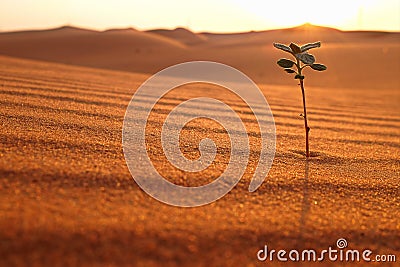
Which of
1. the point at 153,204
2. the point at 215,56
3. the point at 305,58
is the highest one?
the point at 215,56

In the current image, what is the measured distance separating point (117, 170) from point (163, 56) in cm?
1617

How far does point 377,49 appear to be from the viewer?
50.8 ft

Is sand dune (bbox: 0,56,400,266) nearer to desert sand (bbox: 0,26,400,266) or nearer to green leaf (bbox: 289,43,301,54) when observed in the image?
desert sand (bbox: 0,26,400,266)

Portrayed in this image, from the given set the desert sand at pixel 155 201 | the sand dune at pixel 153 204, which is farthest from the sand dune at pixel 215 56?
the sand dune at pixel 153 204

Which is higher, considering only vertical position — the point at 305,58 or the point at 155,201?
the point at 305,58

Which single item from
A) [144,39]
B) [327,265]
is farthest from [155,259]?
[144,39]

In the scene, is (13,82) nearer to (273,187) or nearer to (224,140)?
(224,140)

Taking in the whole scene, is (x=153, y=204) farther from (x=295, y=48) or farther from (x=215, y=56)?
(x=215, y=56)

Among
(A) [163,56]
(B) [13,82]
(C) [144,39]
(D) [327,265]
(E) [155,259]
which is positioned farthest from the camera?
(C) [144,39]

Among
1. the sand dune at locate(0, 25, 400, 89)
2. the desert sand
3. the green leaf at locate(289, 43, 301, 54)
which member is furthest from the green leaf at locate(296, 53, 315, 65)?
the sand dune at locate(0, 25, 400, 89)

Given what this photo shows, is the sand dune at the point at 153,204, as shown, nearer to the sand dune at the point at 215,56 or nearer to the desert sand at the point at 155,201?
the desert sand at the point at 155,201

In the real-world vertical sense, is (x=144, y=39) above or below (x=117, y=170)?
above

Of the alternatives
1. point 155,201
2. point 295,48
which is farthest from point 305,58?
point 155,201

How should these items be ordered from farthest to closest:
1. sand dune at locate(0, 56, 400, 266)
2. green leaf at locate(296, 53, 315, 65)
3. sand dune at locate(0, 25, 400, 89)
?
sand dune at locate(0, 25, 400, 89) < green leaf at locate(296, 53, 315, 65) < sand dune at locate(0, 56, 400, 266)
